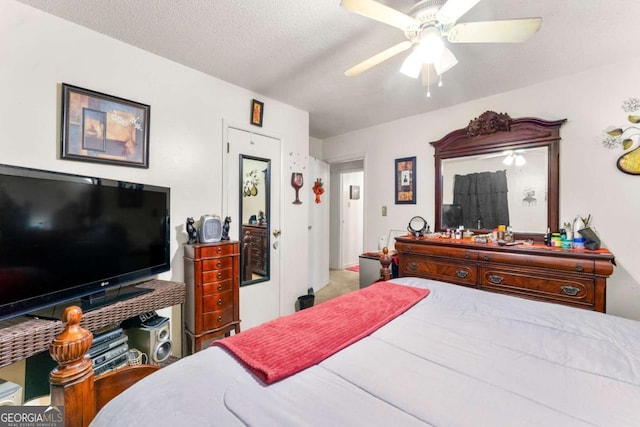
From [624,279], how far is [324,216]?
322cm

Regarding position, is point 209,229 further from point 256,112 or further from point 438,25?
point 438,25

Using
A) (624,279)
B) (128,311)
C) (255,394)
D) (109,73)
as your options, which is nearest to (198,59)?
(109,73)

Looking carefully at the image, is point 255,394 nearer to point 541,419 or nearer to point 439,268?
point 541,419

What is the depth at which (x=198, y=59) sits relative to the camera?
2.21m

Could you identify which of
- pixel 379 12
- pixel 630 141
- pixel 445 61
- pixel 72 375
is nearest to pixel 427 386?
pixel 72 375

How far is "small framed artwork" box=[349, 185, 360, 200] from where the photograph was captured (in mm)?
5602

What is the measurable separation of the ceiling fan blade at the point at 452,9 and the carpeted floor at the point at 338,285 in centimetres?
320

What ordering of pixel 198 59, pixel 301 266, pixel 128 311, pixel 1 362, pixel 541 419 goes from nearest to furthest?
1. pixel 541 419
2. pixel 1 362
3. pixel 128 311
4. pixel 198 59
5. pixel 301 266

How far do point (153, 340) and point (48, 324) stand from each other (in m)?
0.65

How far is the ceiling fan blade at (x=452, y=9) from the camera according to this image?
1187 millimetres

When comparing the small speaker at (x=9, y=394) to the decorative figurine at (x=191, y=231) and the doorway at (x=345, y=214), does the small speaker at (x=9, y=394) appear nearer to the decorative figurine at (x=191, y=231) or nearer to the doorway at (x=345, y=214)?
the decorative figurine at (x=191, y=231)

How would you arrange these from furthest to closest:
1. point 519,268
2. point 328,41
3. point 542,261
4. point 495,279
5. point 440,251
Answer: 1. point 440,251
2. point 495,279
3. point 519,268
4. point 542,261
5. point 328,41

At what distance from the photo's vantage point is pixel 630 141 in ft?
7.20

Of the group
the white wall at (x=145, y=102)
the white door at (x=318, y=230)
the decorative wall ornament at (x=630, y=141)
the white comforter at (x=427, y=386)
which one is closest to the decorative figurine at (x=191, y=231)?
the white wall at (x=145, y=102)
